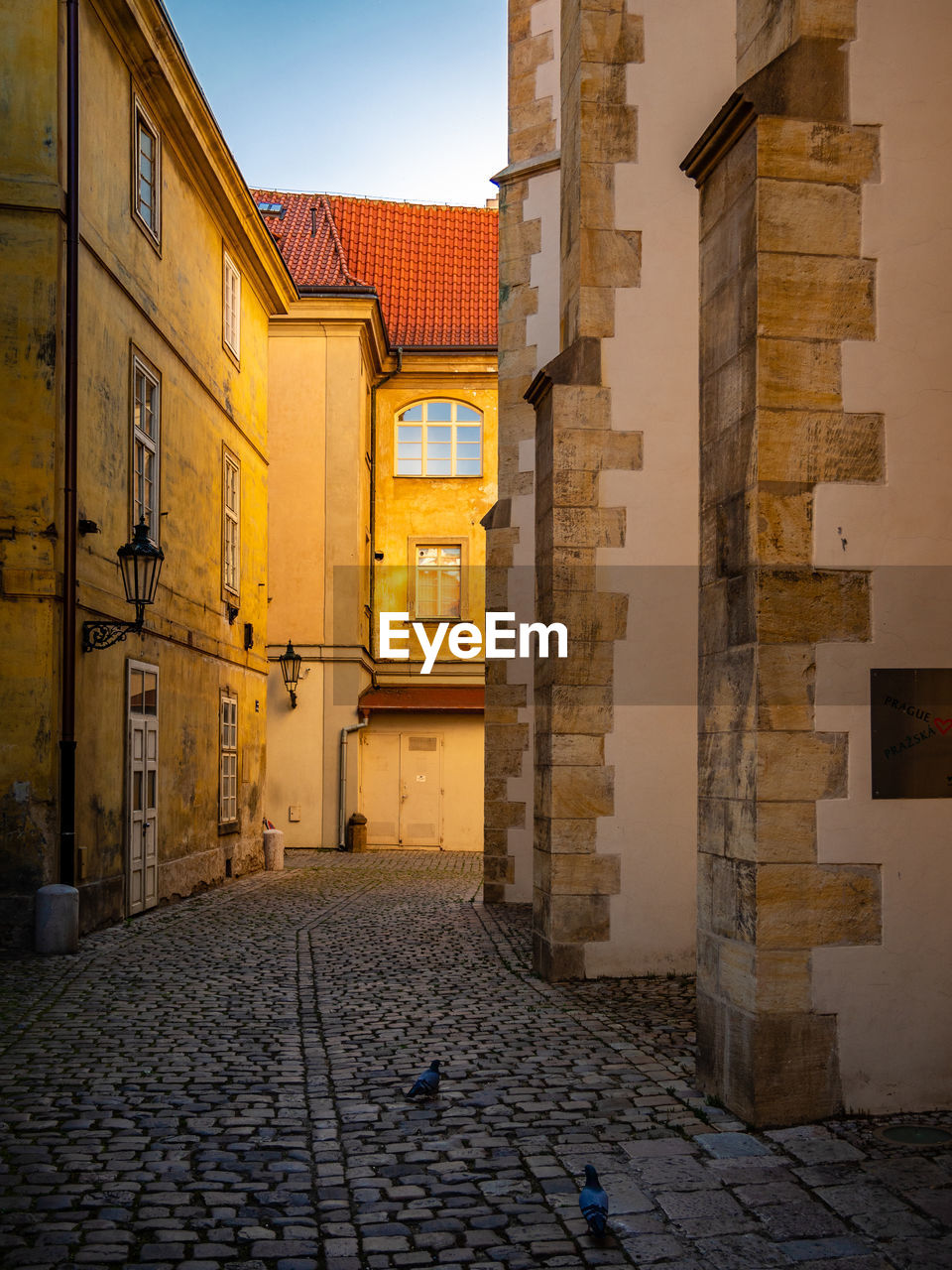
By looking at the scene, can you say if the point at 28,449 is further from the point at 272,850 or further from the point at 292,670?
the point at 292,670

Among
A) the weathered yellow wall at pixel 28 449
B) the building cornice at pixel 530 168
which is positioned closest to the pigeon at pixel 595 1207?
the weathered yellow wall at pixel 28 449

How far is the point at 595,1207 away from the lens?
3930mm

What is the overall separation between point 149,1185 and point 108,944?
22.1 ft

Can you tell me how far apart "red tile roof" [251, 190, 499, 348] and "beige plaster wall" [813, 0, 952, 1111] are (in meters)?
22.6

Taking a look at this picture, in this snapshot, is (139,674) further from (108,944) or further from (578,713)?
(578,713)

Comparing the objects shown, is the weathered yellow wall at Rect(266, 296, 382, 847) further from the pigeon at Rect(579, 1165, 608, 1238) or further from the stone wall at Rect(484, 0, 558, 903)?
the pigeon at Rect(579, 1165, 608, 1238)

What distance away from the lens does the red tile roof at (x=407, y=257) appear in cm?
2909

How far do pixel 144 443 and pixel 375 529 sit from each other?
15.0 meters

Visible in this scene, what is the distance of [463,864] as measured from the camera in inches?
907

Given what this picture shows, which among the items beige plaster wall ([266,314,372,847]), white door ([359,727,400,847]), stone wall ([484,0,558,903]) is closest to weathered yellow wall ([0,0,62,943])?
stone wall ([484,0,558,903])

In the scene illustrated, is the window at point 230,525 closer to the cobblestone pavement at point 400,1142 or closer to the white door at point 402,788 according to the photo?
the white door at point 402,788

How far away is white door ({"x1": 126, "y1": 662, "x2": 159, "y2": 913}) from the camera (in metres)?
13.1

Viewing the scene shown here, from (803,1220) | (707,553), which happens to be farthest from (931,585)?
(803,1220)

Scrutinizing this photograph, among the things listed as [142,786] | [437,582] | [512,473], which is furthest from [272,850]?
[437,582]
